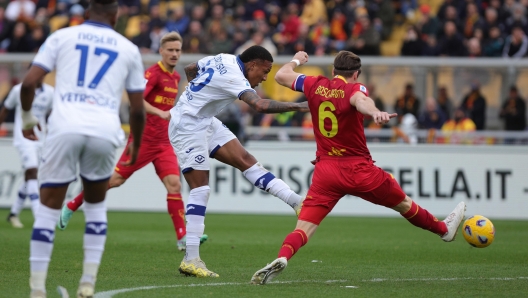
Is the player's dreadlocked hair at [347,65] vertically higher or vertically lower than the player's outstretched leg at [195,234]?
higher

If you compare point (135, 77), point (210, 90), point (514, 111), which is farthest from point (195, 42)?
point (135, 77)

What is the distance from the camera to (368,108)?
7.43 m

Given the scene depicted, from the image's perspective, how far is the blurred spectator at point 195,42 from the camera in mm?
23266

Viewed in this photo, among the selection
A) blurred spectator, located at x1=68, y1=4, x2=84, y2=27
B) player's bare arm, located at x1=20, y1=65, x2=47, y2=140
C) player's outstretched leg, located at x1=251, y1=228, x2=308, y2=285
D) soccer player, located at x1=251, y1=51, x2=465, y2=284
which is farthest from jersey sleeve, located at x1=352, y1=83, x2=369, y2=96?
blurred spectator, located at x1=68, y1=4, x2=84, y2=27

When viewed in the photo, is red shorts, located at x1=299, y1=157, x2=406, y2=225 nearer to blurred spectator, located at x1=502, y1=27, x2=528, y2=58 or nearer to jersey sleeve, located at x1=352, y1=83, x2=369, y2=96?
jersey sleeve, located at x1=352, y1=83, x2=369, y2=96

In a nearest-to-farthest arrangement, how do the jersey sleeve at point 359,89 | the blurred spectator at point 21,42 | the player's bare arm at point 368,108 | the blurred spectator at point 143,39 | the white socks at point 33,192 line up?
the player's bare arm at point 368,108
the jersey sleeve at point 359,89
the white socks at point 33,192
the blurred spectator at point 21,42
the blurred spectator at point 143,39

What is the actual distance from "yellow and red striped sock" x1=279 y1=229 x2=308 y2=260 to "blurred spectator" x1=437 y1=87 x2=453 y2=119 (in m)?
12.9

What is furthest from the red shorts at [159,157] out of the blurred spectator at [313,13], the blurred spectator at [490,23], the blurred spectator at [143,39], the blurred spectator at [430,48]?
the blurred spectator at [313,13]

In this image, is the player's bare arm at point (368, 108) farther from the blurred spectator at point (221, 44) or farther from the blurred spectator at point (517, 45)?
the blurred spectator at point (221, 44)

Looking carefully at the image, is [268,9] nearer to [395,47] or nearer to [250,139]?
[395,47]

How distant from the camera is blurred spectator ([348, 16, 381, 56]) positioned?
74.5 feet

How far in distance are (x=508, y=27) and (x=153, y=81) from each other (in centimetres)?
1433

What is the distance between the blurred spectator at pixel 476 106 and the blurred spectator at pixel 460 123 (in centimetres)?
15

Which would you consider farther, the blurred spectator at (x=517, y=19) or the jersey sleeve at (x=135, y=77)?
the blurred spectator at (x=517, y=19)
